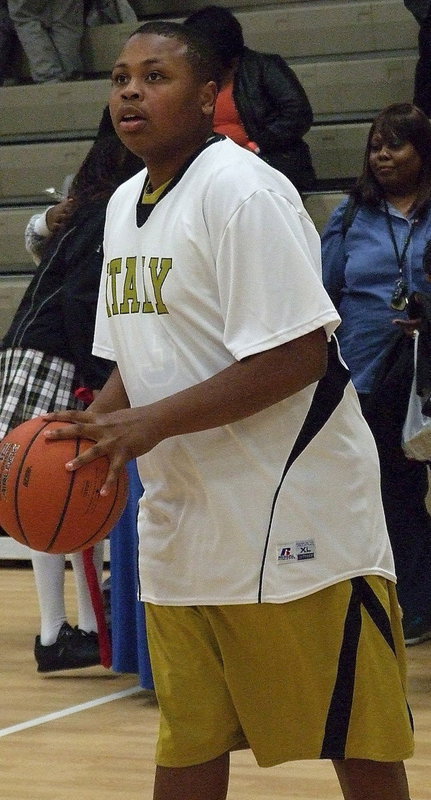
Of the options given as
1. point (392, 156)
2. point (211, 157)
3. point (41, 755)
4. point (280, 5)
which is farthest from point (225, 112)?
point (211, 157)

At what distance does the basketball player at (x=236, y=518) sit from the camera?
83.0 inches

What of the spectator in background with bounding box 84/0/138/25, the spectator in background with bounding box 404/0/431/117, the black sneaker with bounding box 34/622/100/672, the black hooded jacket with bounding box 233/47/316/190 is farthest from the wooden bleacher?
the black sneaker with bounding box 34/622/100/672

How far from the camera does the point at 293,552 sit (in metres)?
2.11

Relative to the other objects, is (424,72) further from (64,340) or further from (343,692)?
(343,692)

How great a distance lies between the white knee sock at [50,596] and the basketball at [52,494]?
2.12 m

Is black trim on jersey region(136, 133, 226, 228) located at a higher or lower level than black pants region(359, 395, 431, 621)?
higher

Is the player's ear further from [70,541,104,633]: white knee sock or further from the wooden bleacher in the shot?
the wooden bleacher

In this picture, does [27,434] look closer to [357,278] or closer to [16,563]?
[357,278]

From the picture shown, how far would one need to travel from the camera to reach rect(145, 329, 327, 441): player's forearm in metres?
2.02

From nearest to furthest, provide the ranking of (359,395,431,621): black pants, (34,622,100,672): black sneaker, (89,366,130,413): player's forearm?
(89,366,130,413): player's forearm < (34,622,100,672): black sneaker < (359,395,431,621): black pants

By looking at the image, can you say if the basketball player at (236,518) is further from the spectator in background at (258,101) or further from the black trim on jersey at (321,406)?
the spectator in background at (258,101)

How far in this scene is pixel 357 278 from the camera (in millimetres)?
4484

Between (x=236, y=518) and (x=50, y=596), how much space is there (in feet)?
7.72

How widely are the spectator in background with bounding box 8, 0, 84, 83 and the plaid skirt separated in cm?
390
